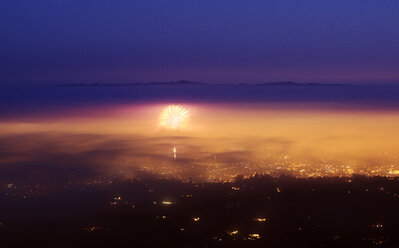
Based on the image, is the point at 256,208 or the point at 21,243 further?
the point at 256,208

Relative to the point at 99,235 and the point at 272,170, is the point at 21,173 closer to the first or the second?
the point at 99,235

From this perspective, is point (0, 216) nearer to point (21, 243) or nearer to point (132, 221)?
point (21, 243)

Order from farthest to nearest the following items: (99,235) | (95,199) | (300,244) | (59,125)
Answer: (59,125) < (95,199) < (99,235) < (300,244)

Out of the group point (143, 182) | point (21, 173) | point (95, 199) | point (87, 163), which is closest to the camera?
point (95, 199)

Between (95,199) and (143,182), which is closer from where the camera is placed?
(95,199)

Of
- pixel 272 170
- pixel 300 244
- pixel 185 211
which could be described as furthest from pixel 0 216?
pixel 272 170

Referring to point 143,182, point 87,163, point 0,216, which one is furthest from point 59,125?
point 0,216
